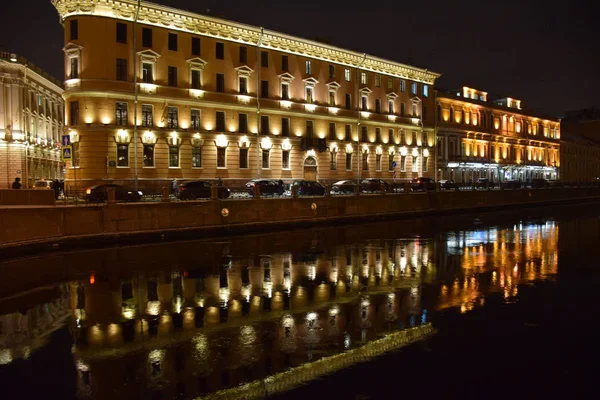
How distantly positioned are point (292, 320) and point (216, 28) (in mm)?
41775

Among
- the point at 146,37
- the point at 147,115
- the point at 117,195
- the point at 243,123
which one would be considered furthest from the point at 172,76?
the point at 117,195

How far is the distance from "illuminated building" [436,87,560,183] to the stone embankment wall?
122 ft

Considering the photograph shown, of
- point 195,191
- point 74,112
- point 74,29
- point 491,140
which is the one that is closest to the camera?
point 195,191

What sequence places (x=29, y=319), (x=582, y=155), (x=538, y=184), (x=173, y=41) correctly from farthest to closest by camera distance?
(x=582, y=155), (x=538, y=184), (x=173, y=41), (x=29, y=319)

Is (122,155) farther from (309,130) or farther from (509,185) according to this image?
(509,185)

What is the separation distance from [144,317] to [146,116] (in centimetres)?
3460

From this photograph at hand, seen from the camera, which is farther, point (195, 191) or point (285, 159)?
point (285, 159)

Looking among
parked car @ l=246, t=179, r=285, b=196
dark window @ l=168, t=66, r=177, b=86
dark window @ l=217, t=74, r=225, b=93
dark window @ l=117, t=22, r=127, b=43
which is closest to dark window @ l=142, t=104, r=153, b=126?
dark window @ l=168, t=66, r=177, b=86

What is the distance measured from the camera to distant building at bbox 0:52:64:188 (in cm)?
5947

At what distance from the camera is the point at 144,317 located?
13.0m

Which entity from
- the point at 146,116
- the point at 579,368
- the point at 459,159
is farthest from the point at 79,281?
the point at 459,159

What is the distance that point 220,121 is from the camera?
4975 centimetres

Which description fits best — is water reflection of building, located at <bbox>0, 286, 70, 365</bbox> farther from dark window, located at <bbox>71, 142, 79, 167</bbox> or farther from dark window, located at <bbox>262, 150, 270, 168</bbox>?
dark window, located at <bbox>262, 150, 270, 168</bbox>

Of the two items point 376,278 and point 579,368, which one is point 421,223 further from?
point 579,368
